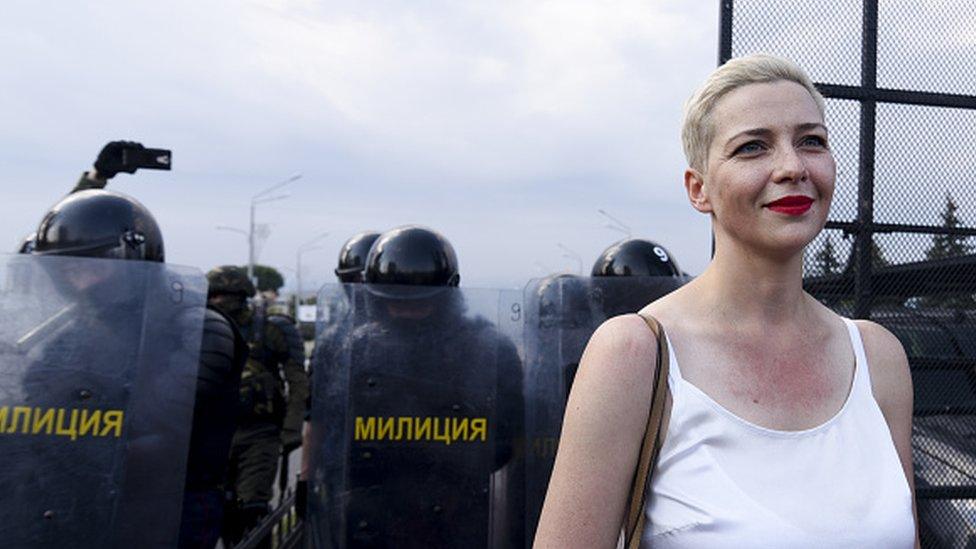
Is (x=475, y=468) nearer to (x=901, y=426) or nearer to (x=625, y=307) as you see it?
(x=625, y=307)

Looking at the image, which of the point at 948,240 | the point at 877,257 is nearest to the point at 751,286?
the point at 877,257

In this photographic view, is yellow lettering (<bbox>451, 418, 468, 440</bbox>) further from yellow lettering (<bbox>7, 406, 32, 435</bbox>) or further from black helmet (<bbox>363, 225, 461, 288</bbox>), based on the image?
yellow lettering (<bbox>7, 406, 32, 435</bbox>)

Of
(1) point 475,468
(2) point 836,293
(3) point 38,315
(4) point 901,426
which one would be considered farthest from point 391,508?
(4) point 901,426

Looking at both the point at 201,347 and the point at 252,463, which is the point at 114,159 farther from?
the point at 252,463

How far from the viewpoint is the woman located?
117cm

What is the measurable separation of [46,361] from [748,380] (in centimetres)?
240

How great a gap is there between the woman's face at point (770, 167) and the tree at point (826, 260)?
159cm

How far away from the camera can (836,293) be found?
284cm

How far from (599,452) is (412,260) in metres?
3.23

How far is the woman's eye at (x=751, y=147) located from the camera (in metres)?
1.26

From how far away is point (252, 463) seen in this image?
5684mm

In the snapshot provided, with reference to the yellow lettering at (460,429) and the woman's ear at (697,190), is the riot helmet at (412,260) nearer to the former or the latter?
the yellow lettering at (460,429)

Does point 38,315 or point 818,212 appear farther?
point 38,315

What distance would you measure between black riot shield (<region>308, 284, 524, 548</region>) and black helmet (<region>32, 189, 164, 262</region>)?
793mm
